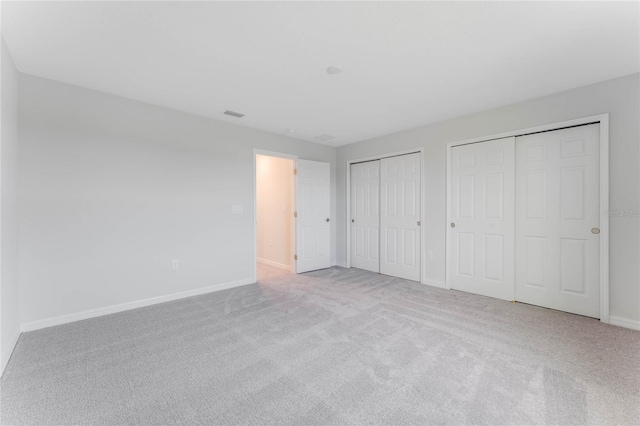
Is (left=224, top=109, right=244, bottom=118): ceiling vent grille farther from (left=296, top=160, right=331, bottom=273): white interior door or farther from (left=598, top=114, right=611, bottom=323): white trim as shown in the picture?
(left=598, top=114, right=611, bottom=323): white trim

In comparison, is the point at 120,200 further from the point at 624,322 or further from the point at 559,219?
the point at 624,322

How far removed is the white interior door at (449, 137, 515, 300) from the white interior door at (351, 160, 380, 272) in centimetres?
134

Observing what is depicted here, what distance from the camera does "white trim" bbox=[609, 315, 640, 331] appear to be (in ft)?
8.27

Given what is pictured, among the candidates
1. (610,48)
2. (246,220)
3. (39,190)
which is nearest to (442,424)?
(610,48)

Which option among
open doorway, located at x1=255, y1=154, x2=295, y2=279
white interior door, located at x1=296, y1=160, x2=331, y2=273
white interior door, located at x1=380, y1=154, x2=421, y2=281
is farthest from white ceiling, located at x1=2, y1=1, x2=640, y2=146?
open doorway, located at x1=255, y1=154, x2=295, y2=279

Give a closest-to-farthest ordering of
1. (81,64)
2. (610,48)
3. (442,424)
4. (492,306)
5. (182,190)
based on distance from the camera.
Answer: (442,424) < (610,48) < (81,64) < (492,306) < (182,190)

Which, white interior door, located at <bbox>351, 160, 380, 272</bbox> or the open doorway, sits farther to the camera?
the open doorway

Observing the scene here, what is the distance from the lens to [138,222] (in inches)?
124

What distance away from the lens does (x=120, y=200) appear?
119 inches

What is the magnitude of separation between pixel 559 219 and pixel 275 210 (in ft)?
14.1

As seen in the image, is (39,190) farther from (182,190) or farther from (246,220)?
(246,220)

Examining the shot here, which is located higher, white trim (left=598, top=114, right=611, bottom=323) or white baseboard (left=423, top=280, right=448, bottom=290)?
white trim (left=598, top=114, right=611, bottom=323)

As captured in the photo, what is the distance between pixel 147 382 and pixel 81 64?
270 cm

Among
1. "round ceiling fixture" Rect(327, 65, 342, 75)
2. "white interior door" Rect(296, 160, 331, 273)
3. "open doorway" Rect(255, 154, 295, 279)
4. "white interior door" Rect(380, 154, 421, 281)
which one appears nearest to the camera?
"round ceiling fixture" Rect(327, 65, 342, 75)
